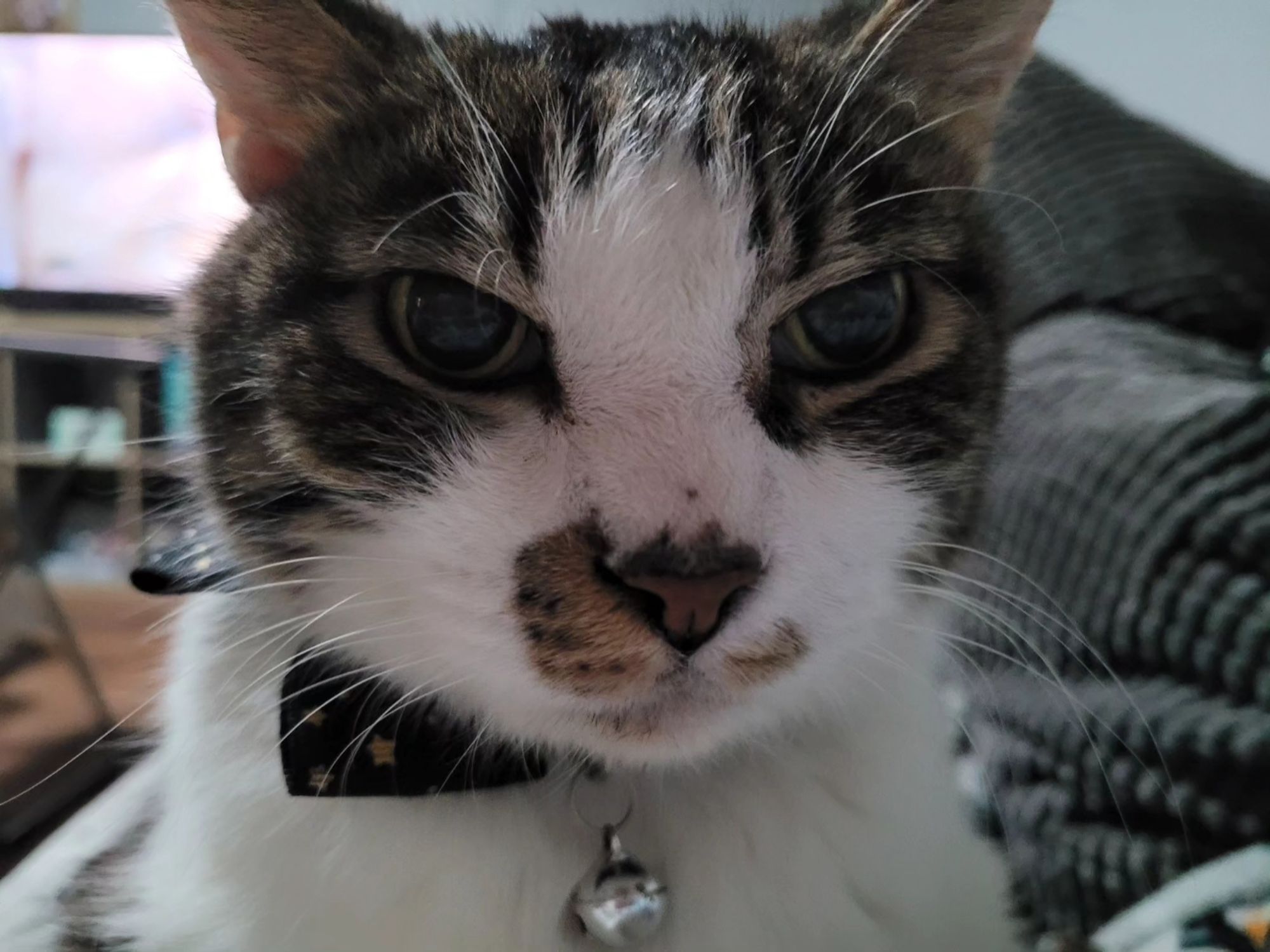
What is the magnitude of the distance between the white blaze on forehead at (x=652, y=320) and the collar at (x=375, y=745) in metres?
0.24

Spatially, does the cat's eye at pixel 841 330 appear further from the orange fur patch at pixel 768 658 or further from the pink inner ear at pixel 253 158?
the pink inner ear at pixel 253 158

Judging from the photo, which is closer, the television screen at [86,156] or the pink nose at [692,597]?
the pink nose at [692,597]

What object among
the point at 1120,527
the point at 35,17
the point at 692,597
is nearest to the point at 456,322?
the point at 692,597

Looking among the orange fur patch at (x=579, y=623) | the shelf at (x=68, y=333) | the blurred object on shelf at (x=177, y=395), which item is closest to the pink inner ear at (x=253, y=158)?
the blurred object on shelf at (x=177, y=395)

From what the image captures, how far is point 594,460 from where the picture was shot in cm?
52

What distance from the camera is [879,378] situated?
0.62 m

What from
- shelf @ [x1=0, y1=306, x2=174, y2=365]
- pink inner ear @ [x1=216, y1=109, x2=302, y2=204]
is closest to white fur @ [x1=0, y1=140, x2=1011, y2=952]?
pink inner ear @ [x1=216, y1=109, x2=302, y2=204]

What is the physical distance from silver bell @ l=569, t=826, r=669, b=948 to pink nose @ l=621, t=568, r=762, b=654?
20 centimetres

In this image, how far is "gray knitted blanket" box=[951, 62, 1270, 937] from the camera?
0.68 m

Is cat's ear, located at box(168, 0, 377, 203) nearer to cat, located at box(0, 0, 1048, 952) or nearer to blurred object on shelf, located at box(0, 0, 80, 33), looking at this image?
cat, located at box(0, 0, 1048, 952)

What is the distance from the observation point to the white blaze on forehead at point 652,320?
0.52 metres

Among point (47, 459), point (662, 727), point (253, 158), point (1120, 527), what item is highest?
point (253, 158)

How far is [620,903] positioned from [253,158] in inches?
22.8

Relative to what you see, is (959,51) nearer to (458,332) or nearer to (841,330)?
(841,330)
